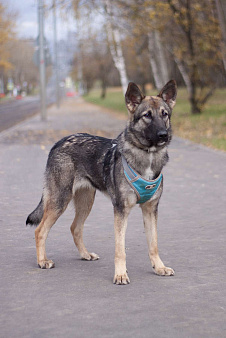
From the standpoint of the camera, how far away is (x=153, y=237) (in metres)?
5.67

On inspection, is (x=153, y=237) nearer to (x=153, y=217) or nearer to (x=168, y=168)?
(x=153, y=217)

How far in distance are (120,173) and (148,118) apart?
0.58 metres

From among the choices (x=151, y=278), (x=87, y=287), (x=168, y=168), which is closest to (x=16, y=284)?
(x=87, y=287)

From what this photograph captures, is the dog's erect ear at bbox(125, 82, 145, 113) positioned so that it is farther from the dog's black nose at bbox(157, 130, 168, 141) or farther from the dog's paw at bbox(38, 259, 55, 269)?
the dog's paw at bbox(38, 259, 55, 269)

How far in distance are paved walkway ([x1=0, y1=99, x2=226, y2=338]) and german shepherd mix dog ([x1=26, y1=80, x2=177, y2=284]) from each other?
277 mm

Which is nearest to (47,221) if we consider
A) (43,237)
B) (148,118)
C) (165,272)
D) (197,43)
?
(43,237)

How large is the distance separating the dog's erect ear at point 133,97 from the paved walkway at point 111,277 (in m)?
1.56

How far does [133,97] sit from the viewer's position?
5.38 m

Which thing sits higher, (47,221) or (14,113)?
(47,221)

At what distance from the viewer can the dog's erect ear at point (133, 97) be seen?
5340mm

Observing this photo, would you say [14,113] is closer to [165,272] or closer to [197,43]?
[197,43]

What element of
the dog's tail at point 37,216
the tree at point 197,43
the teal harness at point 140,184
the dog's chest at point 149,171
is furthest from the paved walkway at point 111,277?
the tree at point 197,43

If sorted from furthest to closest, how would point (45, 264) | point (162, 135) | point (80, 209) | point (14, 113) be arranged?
point (14, 113) → point (80, 209) → point (45, 264) → point (162, 135)

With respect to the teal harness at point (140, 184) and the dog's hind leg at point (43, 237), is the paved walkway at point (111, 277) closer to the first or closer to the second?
the dog's hind leg at point (43, 237)
